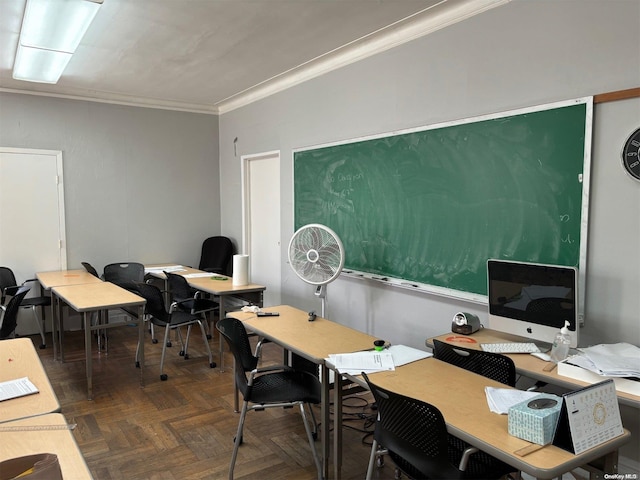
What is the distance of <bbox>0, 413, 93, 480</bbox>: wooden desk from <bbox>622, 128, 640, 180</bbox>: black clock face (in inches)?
106

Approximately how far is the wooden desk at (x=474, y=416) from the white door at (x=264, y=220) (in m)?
3.36

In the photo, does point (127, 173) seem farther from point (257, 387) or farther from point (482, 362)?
point (482, 362)

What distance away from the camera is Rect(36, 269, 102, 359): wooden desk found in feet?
14.7

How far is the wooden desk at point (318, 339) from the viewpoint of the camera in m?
2.41

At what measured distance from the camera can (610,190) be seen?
2.40 meters

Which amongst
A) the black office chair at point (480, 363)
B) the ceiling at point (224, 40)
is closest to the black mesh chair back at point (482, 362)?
the black office chair at point (480, 363)

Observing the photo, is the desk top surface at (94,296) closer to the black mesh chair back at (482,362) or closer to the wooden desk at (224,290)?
the wooden desk at (224,290)

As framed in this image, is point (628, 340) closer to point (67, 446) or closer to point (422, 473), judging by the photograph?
point (422, 473)

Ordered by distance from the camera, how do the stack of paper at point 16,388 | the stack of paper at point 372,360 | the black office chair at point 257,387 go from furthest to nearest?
the black office chair at point 257,387, the stack of paper at point 372,360, the stack of paper at point 16,388

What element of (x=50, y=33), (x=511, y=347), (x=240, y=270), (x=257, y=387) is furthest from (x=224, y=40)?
(x=511, y=347)

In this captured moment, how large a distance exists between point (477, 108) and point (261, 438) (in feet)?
8.65

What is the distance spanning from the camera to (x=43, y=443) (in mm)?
1509

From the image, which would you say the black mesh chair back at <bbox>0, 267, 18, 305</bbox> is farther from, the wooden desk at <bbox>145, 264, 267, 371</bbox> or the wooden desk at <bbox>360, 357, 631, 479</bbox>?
the wooden desk at <bbox>360, 357, 631, 479</bbox>

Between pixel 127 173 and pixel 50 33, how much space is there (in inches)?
106
